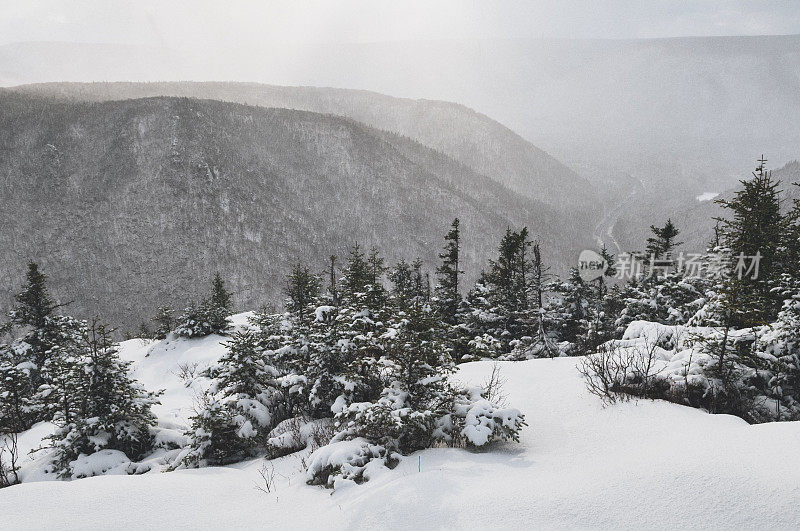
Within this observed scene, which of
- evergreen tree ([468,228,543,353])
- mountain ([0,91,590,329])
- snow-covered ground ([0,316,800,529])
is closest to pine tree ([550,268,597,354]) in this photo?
evergreen tree ([468,228,543,353])

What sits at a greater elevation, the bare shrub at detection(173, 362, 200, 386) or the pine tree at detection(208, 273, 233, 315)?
the pine tree at detection(208, 273, 233, 315)

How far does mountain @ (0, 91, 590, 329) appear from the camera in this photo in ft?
319

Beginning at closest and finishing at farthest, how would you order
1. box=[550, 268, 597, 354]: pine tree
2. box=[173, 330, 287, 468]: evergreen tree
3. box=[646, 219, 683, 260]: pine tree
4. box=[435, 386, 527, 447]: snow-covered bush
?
box=[435, 386, 527, 447]: snow-covered bush, box=[173, 330, 287, 468]: evergreen tree, box=[550, 268, 597, 354]: pine tree, box=[646, 219, 683, 260]: pine tree

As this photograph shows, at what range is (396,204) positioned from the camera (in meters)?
138

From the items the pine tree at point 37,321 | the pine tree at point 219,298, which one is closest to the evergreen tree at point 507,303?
the pine tree at point 219,298

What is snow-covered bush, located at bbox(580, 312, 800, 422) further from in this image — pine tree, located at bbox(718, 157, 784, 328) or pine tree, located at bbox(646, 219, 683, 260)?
pine tree, located at bbox(646, 219, 683, 260)

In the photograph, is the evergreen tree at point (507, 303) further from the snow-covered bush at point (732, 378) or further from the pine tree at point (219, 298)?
the pine tree at point (219, 298)

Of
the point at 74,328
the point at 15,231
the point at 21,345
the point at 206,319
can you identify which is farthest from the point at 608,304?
the point at 15,231

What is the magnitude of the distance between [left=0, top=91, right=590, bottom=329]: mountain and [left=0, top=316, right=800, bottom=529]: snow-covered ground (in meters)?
76.9

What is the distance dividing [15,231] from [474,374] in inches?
5257

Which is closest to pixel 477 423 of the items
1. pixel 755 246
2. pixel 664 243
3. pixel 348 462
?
pixel 348 462

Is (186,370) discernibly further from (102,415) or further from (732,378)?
(732,378)

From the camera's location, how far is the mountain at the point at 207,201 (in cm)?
9738

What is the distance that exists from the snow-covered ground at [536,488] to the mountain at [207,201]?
76.9 meters
